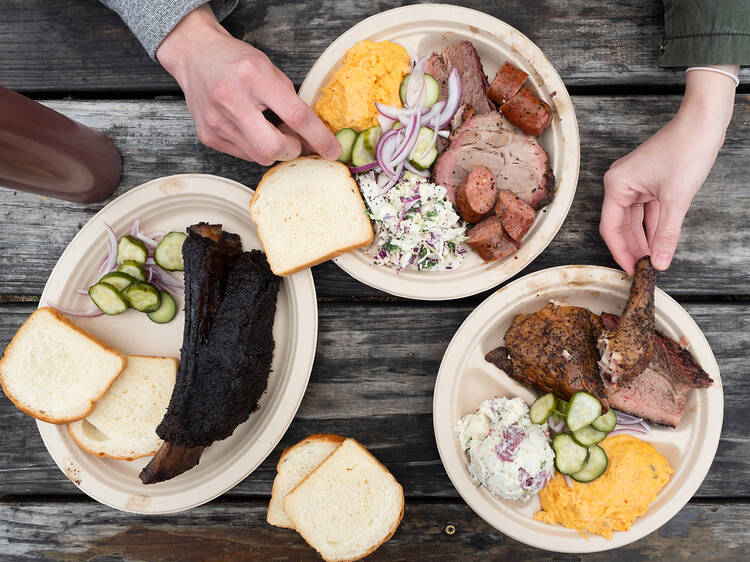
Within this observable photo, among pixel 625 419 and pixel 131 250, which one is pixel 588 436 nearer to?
pixel 625 419

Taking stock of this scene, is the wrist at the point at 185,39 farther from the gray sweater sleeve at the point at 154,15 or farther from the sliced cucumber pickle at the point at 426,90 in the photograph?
the sliced cucumber pickle at the point at 426,90

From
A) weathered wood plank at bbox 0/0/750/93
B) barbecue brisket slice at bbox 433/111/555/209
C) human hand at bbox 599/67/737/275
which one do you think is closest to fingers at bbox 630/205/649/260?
human hand at bbox 599/67/737/275

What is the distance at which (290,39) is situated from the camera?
2.25 meters

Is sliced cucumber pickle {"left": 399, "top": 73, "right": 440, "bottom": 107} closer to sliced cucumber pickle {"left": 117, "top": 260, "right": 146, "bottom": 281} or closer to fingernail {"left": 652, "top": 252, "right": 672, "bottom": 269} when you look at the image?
fingernail {"left": 652, "top": 252, "right": 672, "bottom": 269}

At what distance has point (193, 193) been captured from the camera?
2102 millimetres

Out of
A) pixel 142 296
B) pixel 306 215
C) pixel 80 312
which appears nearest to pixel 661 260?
pixel 306 215

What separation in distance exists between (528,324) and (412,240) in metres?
0.62

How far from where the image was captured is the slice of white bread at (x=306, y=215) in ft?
6.58

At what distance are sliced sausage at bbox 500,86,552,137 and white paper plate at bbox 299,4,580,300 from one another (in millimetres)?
57

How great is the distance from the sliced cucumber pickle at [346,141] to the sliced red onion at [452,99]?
1.33 ft

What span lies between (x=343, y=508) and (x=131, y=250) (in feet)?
4.77

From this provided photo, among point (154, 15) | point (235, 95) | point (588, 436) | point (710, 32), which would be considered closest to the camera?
point (235, 95)

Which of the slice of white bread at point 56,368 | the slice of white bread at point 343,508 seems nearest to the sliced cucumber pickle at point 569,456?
the slice of white bread at point 343,508

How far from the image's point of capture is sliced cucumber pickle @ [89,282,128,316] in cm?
201
